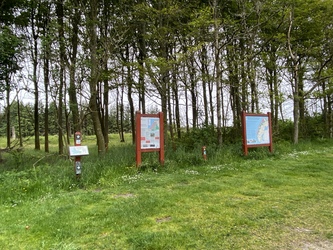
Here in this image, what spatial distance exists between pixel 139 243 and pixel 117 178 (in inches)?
128

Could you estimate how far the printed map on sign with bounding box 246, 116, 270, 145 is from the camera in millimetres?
8961

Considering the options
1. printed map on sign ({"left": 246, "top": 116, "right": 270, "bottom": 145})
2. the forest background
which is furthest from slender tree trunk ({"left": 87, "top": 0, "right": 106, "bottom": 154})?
printed map on sign ({"left": 246, "top": 116, "right": 270, "bottom": 145})

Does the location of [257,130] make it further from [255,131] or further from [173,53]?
[173,53]

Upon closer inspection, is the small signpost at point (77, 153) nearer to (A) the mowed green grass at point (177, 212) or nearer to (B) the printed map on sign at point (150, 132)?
(A) the mowed green grass at point (177, 212)

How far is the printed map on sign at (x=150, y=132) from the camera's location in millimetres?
7086

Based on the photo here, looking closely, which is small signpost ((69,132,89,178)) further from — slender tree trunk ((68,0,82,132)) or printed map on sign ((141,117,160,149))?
slender tree trunk ((68,0,82,132))

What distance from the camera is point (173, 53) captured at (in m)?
11.8

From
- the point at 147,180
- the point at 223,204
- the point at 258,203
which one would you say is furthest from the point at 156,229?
the point at 147,180

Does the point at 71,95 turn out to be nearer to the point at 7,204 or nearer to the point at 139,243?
the point at 7,204

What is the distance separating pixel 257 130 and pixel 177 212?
20.9 feet

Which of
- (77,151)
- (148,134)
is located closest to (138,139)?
(148,134)

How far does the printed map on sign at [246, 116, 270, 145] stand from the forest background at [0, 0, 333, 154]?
4.20 feet

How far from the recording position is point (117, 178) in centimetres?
591

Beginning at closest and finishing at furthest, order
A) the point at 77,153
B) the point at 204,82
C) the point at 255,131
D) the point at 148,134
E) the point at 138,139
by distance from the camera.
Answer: the point at 77,153 < the point at 138,139 < the point at 148,134 < the point at 255,131 < the point at 204,82
